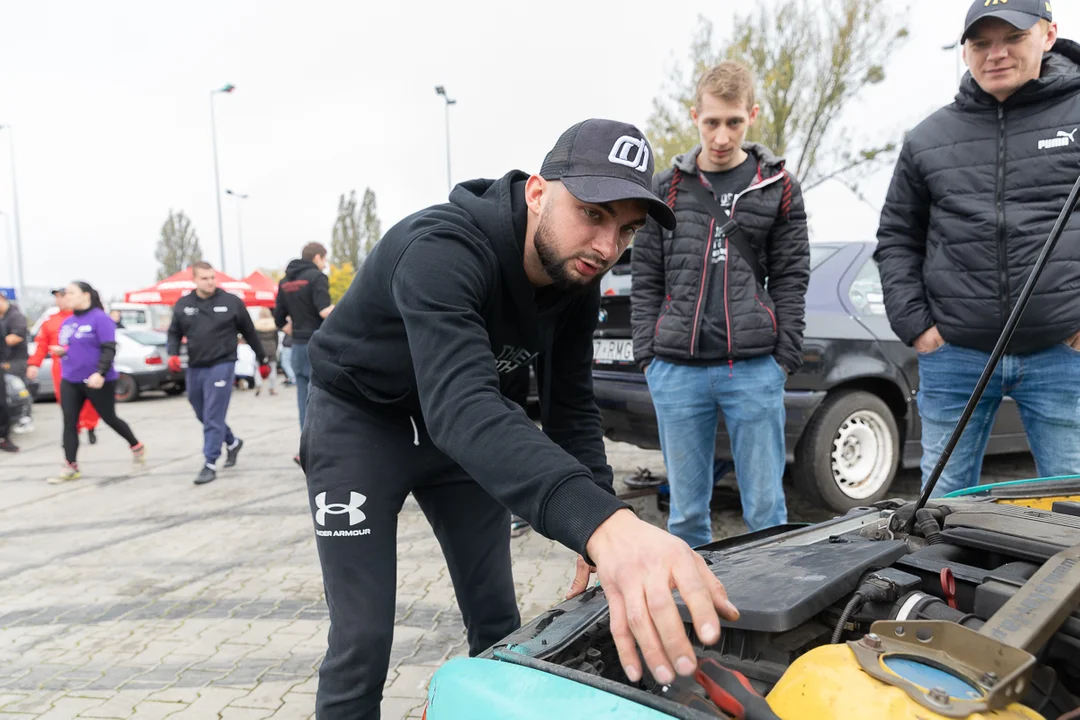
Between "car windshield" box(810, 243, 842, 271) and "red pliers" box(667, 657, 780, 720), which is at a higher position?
"car windshield" box(810, 243, 842, 271)

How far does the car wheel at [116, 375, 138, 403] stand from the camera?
44.6 ft

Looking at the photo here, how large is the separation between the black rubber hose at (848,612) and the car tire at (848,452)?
324 cm

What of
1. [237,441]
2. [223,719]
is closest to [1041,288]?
[223,719]

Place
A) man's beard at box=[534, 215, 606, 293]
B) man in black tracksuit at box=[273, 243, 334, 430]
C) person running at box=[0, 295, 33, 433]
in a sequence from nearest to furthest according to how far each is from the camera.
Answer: man's beard at box=[534, 215, 606, 293]
man in black tracksuit at box=[273, 243, 334, 430]
person running at box=[0, 295, 33, 433]

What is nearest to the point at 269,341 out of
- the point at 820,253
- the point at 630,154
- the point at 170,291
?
the point at 170,291

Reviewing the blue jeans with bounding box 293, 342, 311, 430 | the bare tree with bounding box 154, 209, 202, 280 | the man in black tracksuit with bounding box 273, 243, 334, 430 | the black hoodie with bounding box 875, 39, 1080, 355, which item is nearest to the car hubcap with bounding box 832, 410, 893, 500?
the black hoodie with bounding box 875, 39, 1080, 355

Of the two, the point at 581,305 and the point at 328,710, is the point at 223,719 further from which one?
the point at 581,305

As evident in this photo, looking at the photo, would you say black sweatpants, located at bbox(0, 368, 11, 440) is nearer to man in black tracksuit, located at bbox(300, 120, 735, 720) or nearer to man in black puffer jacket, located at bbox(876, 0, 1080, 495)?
man in black tracksuit, located at bbox(300, 120, 735, 720)

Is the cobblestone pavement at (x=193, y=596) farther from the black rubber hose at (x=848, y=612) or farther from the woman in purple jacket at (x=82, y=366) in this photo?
the black rubber hose at (x=848, y=612)

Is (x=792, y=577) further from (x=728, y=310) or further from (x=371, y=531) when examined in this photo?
(x=728, y=310)

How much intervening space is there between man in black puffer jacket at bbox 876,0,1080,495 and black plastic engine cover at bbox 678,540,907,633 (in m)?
1.51

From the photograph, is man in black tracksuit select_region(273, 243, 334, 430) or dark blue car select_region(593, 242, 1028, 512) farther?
man in black tracksuit select_region(273, 243, 334, 430)

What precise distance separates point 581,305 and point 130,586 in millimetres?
3267

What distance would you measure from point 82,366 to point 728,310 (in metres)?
6.36
